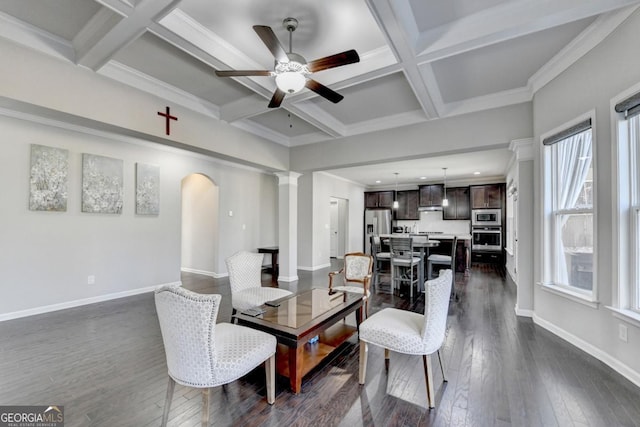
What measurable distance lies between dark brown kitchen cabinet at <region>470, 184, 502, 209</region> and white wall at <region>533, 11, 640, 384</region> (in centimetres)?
565

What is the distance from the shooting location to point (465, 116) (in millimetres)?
4031

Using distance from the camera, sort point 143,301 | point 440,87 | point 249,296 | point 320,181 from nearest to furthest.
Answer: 1. point 249,296
2. point 440,87
3. point 143,301
4. point 320,181

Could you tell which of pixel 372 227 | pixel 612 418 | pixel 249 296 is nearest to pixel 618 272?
pixel 612 418

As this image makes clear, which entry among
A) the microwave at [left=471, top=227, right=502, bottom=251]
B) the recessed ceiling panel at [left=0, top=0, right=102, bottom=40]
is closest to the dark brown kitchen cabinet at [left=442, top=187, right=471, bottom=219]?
the microwave at [left=471, top=227, right=502, bottom=251]

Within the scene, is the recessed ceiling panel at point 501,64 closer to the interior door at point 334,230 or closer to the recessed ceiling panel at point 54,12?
the recessed ceiling panel at point 54,12

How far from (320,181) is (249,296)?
4549mm

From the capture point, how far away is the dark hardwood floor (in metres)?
1.81

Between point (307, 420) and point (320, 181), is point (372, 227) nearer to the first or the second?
point (320, 181)

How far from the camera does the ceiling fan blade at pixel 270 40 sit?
1.98 metres

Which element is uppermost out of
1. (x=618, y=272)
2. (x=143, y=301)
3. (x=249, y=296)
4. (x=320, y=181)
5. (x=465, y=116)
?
(x=465, y=116)

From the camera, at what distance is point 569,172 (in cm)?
310

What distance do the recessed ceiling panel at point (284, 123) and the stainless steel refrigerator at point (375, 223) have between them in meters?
5.30

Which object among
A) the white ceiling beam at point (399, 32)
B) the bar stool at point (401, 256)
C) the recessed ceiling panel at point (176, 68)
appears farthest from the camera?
the bar stool at point (401, 256)

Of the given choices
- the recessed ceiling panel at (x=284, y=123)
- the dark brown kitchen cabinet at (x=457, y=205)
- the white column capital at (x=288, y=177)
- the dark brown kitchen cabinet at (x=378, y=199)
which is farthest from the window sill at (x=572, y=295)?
the dark brown kitchen cabinet at (x=378, y=199)
